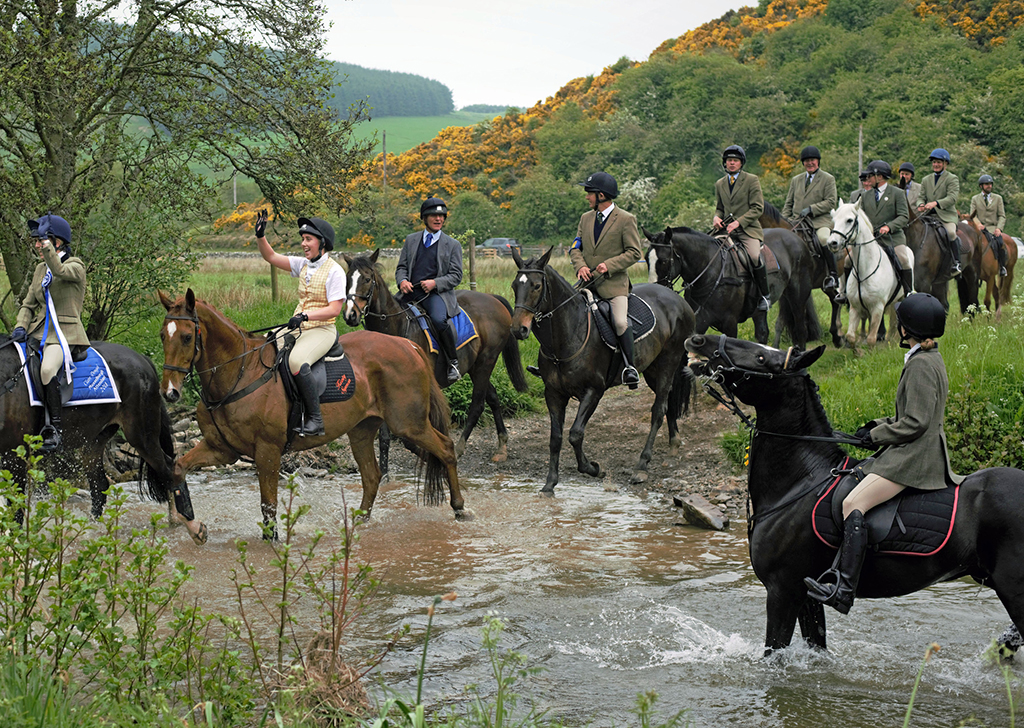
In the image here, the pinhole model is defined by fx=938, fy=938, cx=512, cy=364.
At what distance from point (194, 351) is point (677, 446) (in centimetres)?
671

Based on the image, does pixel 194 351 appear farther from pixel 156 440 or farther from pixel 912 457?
pixel 912 457

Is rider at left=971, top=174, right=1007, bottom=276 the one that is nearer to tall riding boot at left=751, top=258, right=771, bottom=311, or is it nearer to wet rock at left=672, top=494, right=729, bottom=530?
tall riding boot at left=751, top=258, right=771, bottom=311

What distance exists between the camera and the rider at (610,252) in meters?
10.8

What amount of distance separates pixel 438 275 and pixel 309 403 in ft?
11.9

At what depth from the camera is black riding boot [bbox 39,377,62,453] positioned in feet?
27.8

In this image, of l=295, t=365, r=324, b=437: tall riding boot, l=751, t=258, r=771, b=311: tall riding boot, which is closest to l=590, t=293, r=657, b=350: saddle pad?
l=751, t=258, r=771, b=311: tall riding boot

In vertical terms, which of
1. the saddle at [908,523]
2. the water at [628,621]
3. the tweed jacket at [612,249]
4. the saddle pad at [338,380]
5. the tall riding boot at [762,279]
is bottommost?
the water at [628,621]

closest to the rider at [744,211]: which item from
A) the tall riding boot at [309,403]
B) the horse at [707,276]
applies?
the horse at [707,276]

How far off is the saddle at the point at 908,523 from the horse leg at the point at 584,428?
5.73 m

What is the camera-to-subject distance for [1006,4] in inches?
2159

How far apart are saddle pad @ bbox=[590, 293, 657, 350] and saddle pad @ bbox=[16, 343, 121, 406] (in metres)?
5.34

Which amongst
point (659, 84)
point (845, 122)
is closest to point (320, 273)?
point (845, 122)

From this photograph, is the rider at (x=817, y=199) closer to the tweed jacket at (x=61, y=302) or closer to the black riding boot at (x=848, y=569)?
the black riding boot at (x=848, y=569)

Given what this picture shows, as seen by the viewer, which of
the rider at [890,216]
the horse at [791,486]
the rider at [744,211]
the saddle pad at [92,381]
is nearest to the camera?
the horse at [791,486]
